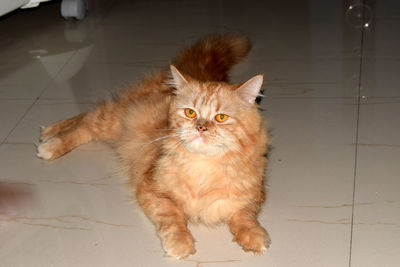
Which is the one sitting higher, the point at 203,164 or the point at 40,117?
the point at 203,164

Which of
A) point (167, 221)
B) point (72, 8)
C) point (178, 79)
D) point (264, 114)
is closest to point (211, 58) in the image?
point (264, 114)

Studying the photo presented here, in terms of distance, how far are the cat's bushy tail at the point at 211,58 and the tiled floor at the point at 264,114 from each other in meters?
0.20

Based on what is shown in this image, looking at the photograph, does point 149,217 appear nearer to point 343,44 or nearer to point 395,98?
point 395,98

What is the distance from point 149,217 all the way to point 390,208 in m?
0.90

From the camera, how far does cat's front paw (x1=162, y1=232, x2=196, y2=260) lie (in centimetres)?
187

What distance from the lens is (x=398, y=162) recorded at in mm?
2377

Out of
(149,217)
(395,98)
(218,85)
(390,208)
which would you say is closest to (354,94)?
(395,98)

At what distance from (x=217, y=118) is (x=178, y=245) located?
441 millimetres

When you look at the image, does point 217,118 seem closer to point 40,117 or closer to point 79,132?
point 79,132

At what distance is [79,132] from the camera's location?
2.49m

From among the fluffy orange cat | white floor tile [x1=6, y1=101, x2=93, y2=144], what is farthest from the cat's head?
white floor tile [x1=6, y1=101, x2=93, y2=144]

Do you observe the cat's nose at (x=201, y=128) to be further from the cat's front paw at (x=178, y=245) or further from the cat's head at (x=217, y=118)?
the cat's front paw at (x=178, y=245)

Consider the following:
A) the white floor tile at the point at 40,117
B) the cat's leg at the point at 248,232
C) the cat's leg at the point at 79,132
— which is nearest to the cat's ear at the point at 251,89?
the cat's leg at the point at 248,232

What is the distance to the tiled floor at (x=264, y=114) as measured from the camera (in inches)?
77.3
